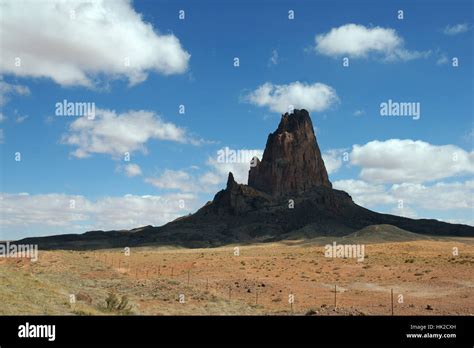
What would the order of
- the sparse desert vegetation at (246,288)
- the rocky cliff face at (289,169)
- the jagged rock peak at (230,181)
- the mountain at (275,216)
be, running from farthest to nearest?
the rocky cliff face at (289,169) → the jagged rock peak at (230,181) → the mountain at (275,216) → the sparse desert vegetation at (246,288)

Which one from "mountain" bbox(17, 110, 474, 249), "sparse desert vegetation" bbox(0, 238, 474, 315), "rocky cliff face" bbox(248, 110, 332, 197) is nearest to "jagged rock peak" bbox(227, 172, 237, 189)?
"mountain" bbox(17, 110, 474, 249)

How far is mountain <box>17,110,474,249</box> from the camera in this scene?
144m

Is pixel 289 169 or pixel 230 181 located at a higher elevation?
pixel 289 169

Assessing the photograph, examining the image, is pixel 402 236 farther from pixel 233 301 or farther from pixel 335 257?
pixel 233 301

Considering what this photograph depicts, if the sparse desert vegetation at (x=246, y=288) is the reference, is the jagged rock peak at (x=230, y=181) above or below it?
above

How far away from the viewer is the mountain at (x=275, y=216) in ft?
474

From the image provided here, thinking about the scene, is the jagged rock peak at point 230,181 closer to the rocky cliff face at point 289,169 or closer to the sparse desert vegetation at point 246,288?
the rocky cliff face at point 289,169

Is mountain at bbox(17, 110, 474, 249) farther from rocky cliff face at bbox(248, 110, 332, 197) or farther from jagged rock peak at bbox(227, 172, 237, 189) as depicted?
jagged rock peak at bbox(227, 172, 237, 189)

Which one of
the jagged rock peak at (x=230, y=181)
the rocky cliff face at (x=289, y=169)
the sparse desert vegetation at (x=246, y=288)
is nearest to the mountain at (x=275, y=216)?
the rocky cliff face at (x=289, y=169)

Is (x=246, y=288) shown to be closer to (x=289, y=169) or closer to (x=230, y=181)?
(x=230, y=181)

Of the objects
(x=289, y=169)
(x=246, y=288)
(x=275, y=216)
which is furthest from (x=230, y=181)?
(x=246, y=288)

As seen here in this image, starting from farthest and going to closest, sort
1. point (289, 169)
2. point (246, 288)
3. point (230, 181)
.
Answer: point (289, 169), point (230, 181), point (246, 288)

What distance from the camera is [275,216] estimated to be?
166 m
